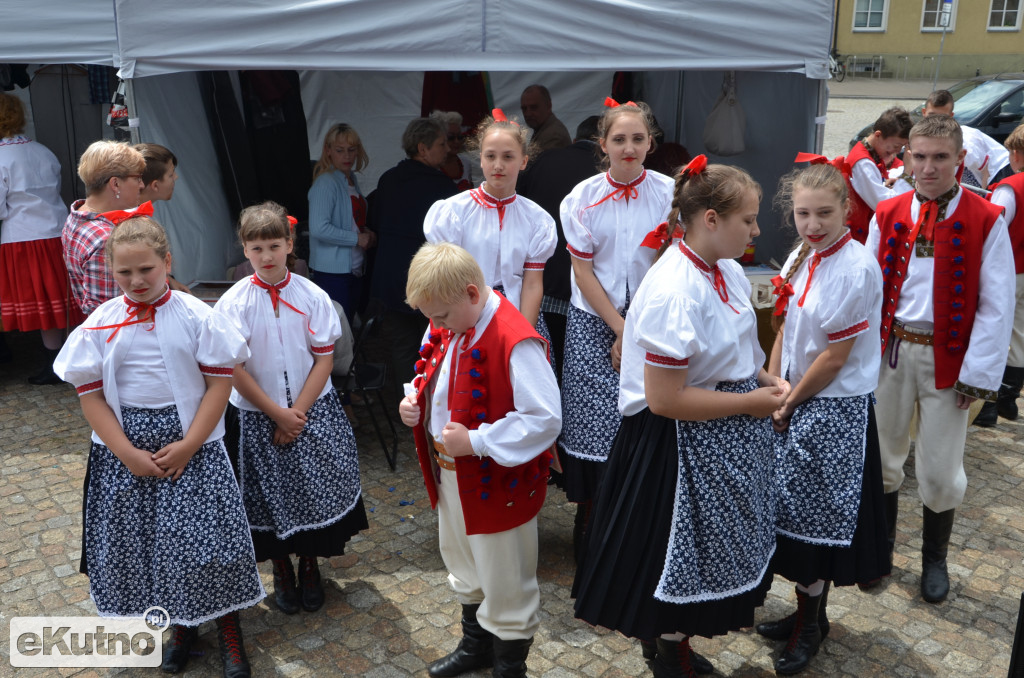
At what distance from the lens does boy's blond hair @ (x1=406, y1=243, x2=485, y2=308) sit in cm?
248

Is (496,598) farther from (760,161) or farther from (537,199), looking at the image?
(760,161)

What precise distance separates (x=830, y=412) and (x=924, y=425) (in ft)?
2.85

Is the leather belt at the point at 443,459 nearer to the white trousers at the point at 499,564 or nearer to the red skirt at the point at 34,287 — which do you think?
the white trousers at the point at 499,564

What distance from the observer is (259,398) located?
3.19 metres

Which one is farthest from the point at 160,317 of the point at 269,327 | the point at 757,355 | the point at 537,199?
the point at 537,199

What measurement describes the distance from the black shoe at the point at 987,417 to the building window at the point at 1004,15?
24844mm

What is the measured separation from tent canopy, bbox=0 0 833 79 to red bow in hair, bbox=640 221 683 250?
1.80m

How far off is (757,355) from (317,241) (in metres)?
3.35

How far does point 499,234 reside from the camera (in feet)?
12.4

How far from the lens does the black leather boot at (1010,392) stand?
16.8ft

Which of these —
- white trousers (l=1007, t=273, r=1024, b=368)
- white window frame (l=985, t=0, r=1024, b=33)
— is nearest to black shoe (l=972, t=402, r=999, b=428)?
white trousers (l=1007, t=273, r=1024, b=368)

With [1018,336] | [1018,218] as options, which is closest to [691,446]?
[1018,218]

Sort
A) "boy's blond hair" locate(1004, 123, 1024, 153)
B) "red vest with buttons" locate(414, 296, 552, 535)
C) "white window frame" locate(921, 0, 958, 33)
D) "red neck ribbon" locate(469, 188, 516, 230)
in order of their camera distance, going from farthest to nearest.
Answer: "white window frame" locate(921, 0, 958, 33) → "boy's blond hair" locate(1004, 123, 1024, 153) → "red neck ribbon" locate(469, 188, 516, 230) → "red vest with buttons" locate(414, 296, 552, 535)

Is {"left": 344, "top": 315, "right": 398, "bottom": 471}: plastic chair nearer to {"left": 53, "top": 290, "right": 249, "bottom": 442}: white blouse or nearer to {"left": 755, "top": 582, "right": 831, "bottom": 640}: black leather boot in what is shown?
{"left": 53, "top": 290, "right": 249, "bottom": 442}: white blouse
